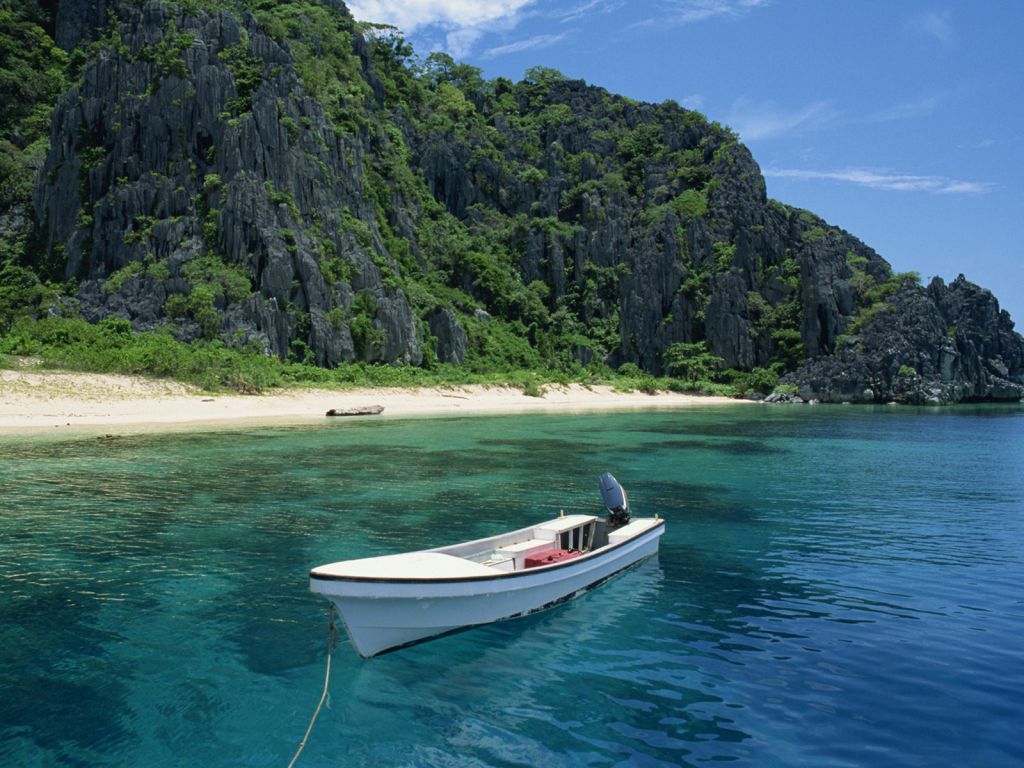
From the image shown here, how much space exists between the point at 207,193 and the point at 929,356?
97.8 m

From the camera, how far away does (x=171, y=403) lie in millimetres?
51250

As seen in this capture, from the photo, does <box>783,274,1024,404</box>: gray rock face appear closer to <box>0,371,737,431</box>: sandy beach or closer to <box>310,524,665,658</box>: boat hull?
<box>0,371,737,431</box>: sandy beach

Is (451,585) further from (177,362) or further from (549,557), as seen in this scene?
(177,362)

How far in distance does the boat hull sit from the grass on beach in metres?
47.8

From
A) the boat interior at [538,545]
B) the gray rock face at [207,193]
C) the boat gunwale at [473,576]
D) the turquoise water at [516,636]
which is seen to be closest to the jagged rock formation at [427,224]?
the gray rock face at [207,193]

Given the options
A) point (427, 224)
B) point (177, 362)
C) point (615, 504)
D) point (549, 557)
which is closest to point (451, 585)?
point (549, 557)

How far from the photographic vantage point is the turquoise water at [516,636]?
871 cm

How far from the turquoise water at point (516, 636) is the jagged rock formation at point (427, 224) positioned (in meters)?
52.7

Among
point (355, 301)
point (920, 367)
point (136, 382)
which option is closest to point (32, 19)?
point (355, 301)

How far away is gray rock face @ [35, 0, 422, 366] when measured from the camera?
239ft

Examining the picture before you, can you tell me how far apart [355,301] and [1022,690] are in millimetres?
76417

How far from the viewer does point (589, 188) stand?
131750mm

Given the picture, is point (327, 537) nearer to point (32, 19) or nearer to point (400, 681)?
point (400, 681)

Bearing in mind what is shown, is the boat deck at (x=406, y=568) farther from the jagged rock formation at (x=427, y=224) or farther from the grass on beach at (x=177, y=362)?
the jagged rock formation at (x=427, y=224)
